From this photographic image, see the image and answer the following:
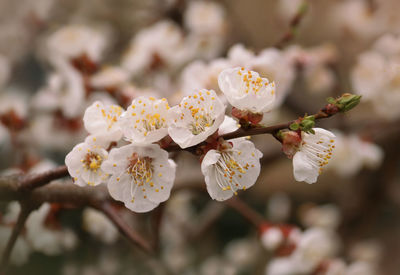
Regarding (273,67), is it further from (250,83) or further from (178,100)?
(250,83)

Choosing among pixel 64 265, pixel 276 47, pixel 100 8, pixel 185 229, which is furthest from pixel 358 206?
pixel 100 8

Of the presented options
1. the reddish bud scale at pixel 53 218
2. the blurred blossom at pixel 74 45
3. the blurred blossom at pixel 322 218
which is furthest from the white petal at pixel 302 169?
the blurred blossom at pixel 322 218

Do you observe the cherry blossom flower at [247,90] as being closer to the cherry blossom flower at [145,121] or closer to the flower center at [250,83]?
the flower center at [250,83]

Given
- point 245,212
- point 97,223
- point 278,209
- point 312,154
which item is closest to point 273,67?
point 245,212

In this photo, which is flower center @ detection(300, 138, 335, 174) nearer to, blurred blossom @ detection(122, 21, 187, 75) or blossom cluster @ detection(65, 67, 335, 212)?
blossom cluster @ detection(65, 67, 335, 212)

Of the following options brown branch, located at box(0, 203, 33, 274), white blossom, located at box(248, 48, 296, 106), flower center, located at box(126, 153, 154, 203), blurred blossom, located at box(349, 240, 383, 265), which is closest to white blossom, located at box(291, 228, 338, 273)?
white blossom, located at box(248, 48, 296, 106)

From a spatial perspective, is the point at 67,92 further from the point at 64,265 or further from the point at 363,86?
the point at 363,86
